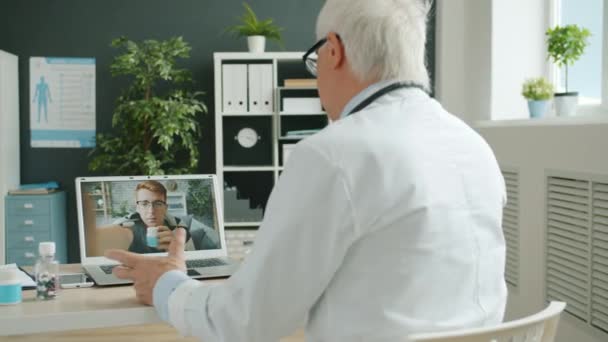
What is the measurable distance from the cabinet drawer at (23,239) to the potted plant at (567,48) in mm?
3428

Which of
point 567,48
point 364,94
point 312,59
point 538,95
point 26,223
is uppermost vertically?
point 567,48

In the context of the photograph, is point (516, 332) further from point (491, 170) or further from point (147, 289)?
point (147, 289)

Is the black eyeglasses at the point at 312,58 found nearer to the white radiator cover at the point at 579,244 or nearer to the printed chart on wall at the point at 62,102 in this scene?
the white radiator cover at the point at 579,244

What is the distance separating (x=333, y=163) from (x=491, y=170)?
0.36 meters

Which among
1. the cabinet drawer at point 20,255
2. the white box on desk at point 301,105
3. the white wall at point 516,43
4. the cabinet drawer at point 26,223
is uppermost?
the white wall at point 516,43

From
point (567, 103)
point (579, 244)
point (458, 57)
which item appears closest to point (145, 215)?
point (579, 244)

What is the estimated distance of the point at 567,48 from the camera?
376cm

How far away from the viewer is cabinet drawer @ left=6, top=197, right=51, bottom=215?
Result: 4812mm

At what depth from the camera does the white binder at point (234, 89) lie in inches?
193

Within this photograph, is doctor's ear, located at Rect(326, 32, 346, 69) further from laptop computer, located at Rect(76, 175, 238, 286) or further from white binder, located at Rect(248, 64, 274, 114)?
white binder, located at Rect(248, 64, 274, 114)

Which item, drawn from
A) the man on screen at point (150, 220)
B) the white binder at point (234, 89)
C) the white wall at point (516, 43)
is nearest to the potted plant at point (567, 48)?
the white wall at point (516, 43)

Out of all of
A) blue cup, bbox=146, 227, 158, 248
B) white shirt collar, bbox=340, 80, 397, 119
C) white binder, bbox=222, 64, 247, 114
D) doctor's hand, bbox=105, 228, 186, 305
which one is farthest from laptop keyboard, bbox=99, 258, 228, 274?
white binder, bbox=222, 64, 247, 114

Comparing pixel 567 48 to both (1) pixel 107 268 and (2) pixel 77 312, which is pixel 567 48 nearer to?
(1) pixel 107 268

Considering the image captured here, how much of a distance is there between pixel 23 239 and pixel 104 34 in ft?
5.31
